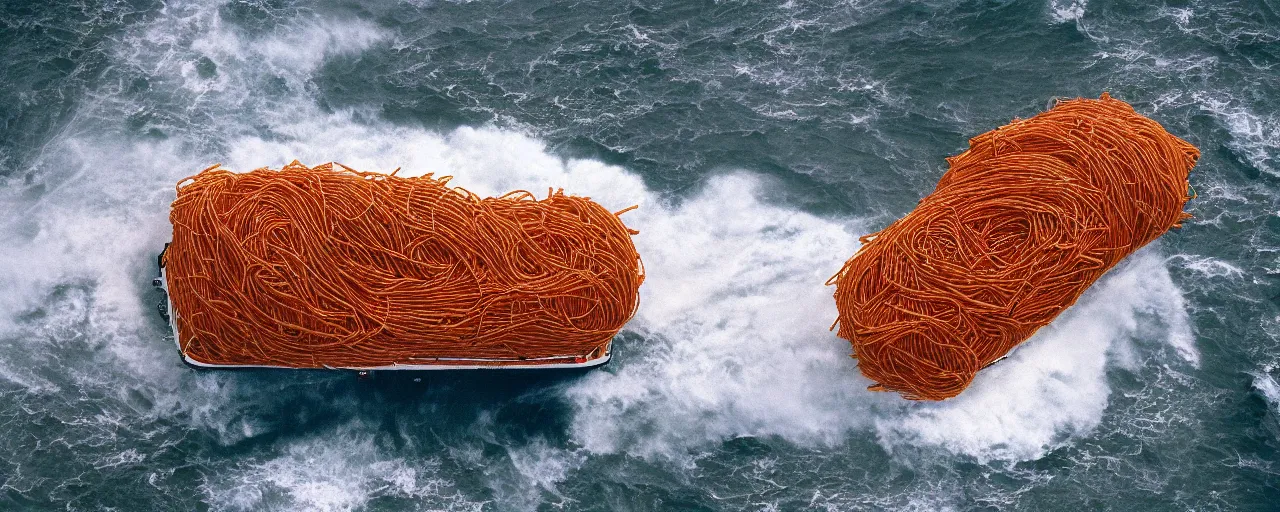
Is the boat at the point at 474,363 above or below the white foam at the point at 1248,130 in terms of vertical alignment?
below

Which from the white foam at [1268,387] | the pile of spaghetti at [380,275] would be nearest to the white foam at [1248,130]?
the white foam at [1268,387]

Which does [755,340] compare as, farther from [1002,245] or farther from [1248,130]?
[1248,130]

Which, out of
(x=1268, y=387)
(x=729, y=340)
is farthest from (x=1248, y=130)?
(x=729, y=340)

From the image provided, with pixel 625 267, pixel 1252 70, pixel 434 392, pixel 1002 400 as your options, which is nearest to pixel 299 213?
pixel 434 392

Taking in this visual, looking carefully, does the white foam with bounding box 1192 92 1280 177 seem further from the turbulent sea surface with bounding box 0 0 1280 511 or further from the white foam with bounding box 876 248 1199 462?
the white foam with bounding box 876 248 1199 462

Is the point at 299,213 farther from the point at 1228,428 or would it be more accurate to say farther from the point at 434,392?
the point at 1228,428

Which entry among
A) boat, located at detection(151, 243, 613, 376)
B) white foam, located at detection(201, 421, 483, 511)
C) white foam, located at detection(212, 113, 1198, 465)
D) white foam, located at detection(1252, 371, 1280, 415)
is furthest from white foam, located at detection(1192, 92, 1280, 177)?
white foam, located at detection(201, 421, 483, 511)

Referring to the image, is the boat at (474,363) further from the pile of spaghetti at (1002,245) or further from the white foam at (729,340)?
the pile of spaghetti at (1002,245)
